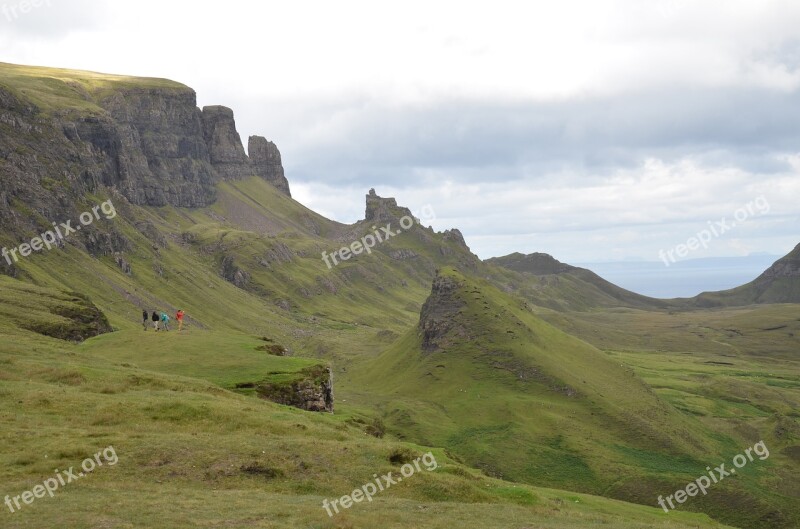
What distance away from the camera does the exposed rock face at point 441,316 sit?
182 meters

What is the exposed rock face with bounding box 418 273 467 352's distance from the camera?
181750 mm

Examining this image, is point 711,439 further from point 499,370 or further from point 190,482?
point 190,482

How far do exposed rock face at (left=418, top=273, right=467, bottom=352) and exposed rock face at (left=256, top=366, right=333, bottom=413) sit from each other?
9198 cm

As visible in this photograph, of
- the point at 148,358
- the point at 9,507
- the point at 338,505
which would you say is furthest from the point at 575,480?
the point at 9,507

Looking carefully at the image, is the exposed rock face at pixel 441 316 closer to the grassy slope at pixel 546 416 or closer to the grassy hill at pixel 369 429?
the grassy hill at pixel 369 429

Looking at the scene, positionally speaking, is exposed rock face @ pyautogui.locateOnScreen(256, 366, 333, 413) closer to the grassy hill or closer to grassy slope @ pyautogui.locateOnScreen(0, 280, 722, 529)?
the grassy hill

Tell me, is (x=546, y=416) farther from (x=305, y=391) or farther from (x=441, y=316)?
(x=305, y=391)

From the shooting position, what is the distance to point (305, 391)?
275ft

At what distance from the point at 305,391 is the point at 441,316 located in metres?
105

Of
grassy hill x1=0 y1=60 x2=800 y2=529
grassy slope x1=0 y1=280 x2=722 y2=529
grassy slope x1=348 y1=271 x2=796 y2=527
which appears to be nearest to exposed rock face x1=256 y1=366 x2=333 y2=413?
grassy hill x1=0 y1=60 x2=800 y2=529

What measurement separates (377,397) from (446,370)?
20.6m

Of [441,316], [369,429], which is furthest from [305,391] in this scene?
[441,316]

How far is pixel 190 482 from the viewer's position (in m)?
45.2

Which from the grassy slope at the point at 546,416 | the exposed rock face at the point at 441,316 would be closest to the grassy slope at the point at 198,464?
the grassy slope at the point at 546,416
